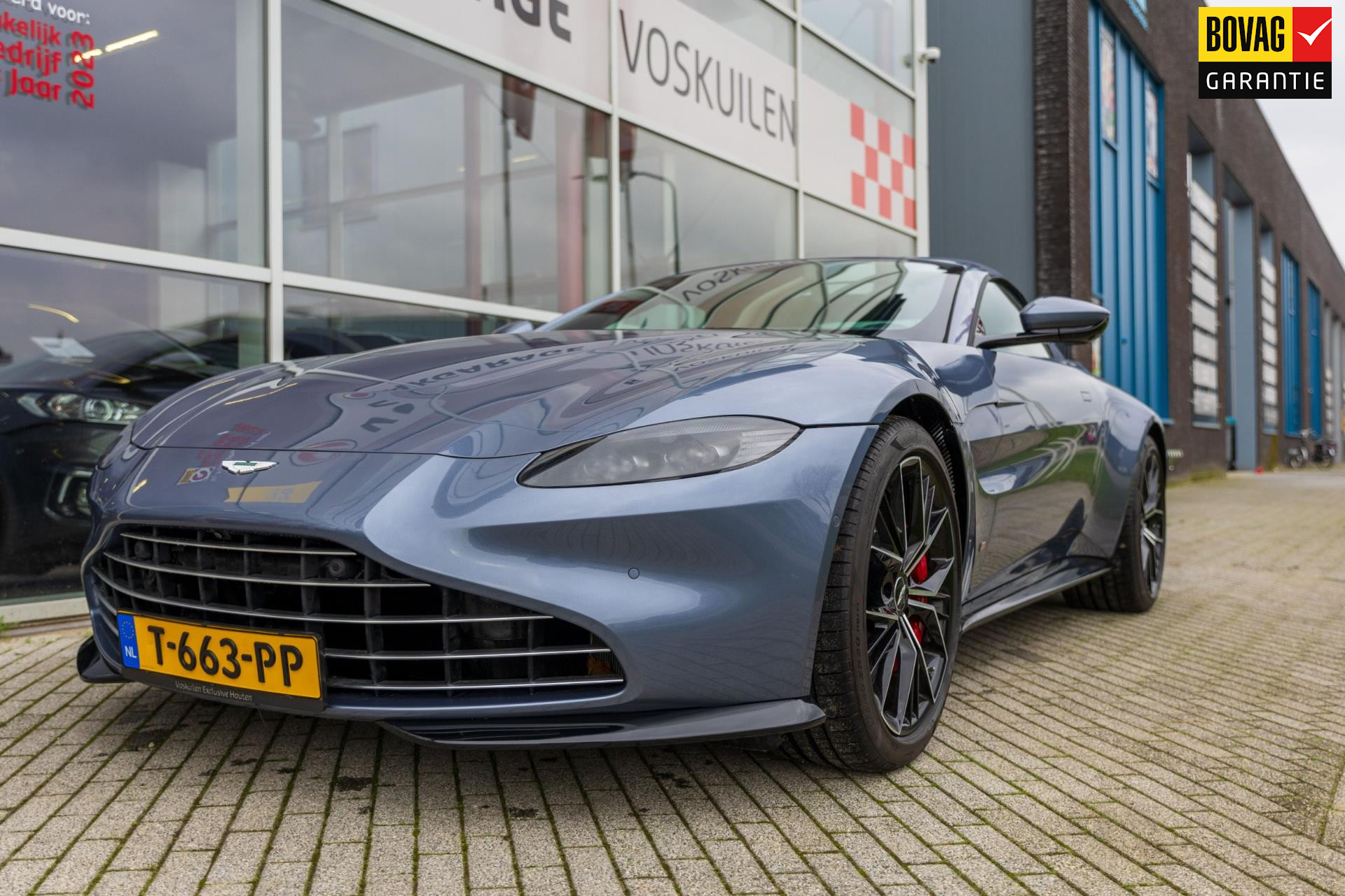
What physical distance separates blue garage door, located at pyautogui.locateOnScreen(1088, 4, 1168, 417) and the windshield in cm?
1109

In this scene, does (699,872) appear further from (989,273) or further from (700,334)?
(989,273)

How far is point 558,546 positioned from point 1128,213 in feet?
51.9

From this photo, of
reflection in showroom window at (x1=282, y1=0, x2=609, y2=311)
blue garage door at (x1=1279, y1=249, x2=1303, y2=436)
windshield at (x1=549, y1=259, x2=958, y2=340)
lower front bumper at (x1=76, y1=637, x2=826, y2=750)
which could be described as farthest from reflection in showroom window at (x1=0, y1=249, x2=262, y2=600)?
blue garage door at (x1=1279, y1=249, x2=1303, y2=436)

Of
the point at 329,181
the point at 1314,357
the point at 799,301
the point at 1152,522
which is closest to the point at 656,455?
the point at 799,301

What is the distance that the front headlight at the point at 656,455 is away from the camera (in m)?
1.98

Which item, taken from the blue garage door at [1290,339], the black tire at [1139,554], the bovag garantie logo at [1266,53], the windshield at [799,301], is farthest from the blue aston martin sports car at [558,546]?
the blue garage door at [1290,339]

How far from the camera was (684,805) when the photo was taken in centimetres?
217

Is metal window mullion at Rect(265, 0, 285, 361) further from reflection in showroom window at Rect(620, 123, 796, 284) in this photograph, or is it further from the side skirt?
the side skirt

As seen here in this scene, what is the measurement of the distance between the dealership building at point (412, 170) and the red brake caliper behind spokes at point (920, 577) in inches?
120

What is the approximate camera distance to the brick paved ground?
6.04ft

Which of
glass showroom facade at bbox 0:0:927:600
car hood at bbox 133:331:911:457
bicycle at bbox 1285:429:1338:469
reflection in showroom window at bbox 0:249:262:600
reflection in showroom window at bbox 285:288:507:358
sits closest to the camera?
car hood at bbox 133:331:911:457

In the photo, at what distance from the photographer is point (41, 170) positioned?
4137 millimetres

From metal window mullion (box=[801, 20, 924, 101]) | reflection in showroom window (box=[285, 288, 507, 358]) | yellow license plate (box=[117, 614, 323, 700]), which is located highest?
metal window mullion (box=[801, 20, 924, 101])

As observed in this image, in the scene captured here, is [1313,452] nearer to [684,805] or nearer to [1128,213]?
[1128,213]
